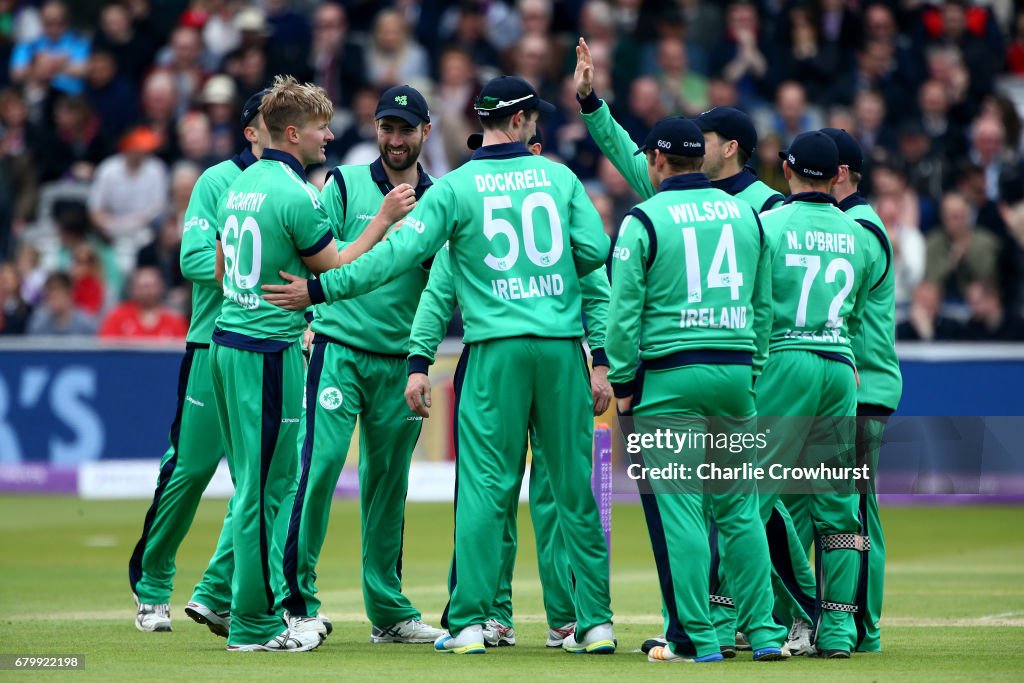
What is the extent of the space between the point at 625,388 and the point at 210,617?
277 cm

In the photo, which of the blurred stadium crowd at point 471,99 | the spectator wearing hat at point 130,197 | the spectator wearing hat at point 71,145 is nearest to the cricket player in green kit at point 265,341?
the blurred stadium crowd at point 471,99

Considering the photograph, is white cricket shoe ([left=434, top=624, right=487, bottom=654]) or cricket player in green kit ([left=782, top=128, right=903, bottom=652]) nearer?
white cricket shoe ([left=434, top=624, right=487, bottom=654])

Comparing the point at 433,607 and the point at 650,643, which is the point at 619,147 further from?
the point at 433,607

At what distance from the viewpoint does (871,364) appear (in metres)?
9.55

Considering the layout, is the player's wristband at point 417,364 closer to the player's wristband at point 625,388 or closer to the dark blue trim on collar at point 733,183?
the player's wristband at point 625,388

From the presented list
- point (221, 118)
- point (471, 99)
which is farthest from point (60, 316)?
point (471, 99)

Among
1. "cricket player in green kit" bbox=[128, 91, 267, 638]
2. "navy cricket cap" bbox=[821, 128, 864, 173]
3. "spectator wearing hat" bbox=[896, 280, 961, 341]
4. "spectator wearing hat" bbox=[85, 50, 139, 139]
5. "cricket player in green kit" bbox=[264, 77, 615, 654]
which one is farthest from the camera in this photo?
"spectator wearing hat" bbox=[85, 50, 139, 139]

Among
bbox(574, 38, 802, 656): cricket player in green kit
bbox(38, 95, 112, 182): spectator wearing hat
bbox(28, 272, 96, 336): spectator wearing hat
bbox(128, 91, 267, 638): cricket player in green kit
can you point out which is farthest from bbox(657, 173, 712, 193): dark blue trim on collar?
bbox(38, 95, 112, 182): spectator wearing hat

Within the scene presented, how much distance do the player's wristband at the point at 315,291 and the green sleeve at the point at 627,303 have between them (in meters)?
1.47

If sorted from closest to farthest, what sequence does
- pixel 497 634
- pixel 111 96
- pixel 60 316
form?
pixel 497 634, pixel 60 316, pixel 111 96

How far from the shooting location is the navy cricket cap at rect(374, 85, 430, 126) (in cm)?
945

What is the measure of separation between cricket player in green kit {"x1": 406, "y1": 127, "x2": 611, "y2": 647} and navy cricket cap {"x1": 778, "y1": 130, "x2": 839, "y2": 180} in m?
1.24

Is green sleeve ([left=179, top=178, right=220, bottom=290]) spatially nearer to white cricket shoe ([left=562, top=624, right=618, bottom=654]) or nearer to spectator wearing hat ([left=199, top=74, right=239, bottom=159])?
white cricket shoe ([left=562, top=624, right=618, bottom=654])

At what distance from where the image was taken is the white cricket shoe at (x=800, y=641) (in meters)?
9.04
